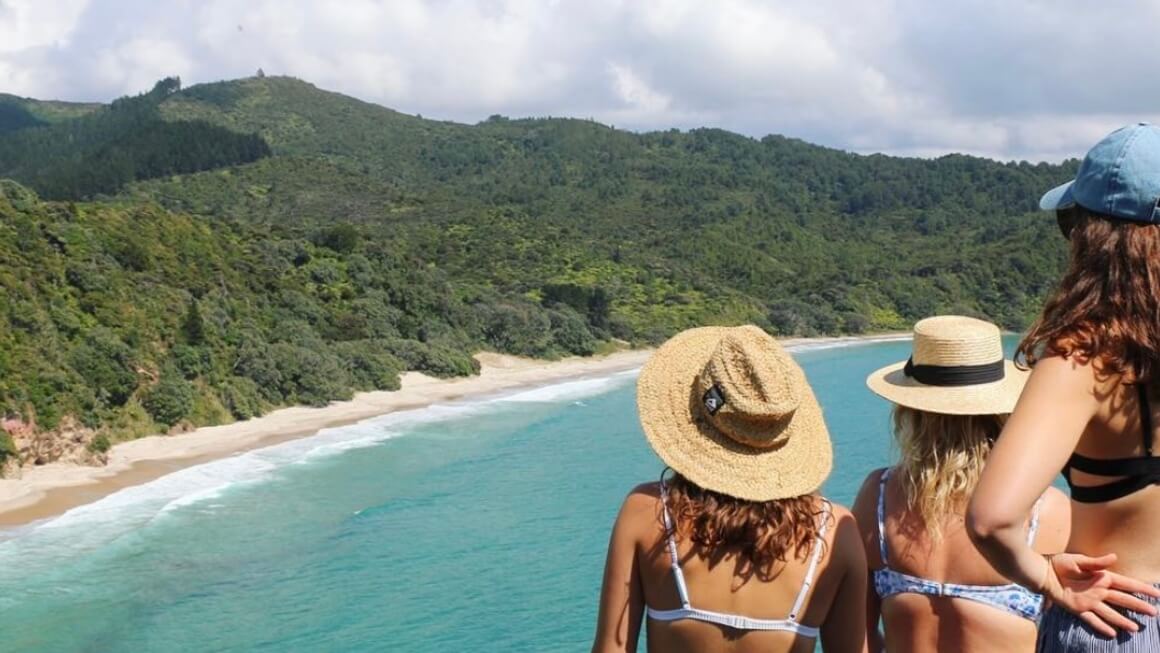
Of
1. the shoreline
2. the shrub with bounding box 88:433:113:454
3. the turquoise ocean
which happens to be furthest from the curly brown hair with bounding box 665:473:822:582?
the shrub with bounding box 88:433:113:454

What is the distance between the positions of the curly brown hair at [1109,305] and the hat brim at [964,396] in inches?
28.3

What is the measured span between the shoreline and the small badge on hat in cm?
1666

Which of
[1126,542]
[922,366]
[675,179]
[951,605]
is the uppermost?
[675,179]

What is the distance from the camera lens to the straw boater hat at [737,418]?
221 centimetres

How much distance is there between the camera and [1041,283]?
74.0 meters

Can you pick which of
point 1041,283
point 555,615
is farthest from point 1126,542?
point 1041,283

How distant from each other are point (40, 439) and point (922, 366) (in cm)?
2001

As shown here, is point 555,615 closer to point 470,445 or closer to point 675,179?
point 470,445

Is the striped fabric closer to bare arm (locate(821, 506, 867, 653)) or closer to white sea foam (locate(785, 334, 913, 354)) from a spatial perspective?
bare arm (locate(821, 506, 867, 653))

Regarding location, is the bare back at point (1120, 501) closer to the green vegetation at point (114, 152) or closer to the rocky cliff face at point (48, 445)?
the rocky cliff face at point (48, 445)

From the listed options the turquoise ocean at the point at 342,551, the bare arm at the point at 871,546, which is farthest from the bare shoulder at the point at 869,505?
the turquoise ocean at the point at 342,551

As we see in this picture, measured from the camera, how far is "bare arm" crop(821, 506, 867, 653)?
7.70ft

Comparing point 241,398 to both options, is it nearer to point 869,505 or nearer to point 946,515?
point 869,505

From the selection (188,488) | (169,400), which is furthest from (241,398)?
(188,488)
